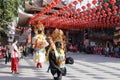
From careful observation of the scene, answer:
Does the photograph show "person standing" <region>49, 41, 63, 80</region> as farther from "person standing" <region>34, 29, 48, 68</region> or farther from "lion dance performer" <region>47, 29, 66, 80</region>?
"person standing" <region>34, 29, 48, 68</region>

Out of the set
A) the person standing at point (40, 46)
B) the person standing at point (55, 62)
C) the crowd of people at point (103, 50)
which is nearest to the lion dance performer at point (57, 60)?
the person standing at point (55, 62)

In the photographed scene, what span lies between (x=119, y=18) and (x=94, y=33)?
1966cm

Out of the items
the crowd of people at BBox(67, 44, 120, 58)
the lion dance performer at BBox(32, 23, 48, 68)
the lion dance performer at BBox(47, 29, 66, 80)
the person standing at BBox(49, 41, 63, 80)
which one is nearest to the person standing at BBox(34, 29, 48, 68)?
the lion dance performer at BBox(32, 23, 48, 68)

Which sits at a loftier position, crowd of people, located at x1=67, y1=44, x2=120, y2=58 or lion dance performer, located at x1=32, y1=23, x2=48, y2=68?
lion dance performer, located at x1=32, y1=23, x2=48, y2=68

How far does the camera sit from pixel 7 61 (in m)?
20.8

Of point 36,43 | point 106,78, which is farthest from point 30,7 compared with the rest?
point 106,78

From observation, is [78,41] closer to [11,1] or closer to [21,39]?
[21,39]

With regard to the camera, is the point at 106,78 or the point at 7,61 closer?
the point at 106,78

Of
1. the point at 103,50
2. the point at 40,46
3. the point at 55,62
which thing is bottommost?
the point at 103,50

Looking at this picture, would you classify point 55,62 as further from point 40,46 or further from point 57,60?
point 40,46

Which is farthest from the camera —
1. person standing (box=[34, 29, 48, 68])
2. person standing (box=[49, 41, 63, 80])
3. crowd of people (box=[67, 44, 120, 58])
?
crowd of people (box=[67, 44, 120, 58])

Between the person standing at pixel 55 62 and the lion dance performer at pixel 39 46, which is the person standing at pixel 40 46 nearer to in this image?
the lion dance performer at pixel 39 46

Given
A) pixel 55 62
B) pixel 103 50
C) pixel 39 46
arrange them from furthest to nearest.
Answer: pixel 103 50
pixel 39 46
pixel 55 62

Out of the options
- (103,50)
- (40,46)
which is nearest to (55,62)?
(40,46)
